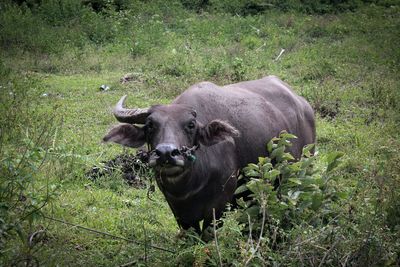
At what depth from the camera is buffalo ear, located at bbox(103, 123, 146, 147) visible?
3699mm

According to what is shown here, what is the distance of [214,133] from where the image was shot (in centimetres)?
368

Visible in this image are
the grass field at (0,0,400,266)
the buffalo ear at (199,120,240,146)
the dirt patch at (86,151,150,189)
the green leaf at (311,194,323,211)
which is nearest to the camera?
the grass field at (0,0,400,266)

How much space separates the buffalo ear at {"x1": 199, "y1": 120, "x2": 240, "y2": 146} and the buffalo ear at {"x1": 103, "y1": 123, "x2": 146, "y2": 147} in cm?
38

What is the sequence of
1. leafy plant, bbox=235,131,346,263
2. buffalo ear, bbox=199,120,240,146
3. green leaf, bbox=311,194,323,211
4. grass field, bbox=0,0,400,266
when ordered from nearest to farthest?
grass field, bbox=0,0,400,266, leafy plant, bbox=235,131,346,263, green leaf, bbox=311,194,323,211, buffalo ear, bbox=199,120,240,146

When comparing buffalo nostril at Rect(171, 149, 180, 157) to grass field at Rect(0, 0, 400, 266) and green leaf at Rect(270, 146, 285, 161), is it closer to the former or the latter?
grass field at Rect(0, 0, 400, 266)

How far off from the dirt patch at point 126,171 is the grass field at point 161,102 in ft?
0.18

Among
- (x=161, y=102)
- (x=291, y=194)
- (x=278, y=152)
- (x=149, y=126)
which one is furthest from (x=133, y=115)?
(x=161, y=102)

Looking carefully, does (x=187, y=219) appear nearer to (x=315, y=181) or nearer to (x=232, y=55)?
(x=315, y=181)

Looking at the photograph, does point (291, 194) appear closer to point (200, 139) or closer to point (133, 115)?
point (200, 139)

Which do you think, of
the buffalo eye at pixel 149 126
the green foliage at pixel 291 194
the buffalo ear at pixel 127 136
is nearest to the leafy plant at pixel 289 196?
the green foliage at pixel 291 194

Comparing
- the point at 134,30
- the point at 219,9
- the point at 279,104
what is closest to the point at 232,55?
the point at 134,30

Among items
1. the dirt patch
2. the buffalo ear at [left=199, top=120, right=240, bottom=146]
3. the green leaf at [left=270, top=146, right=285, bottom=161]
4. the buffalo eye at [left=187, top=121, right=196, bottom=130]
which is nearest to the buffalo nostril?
the buffalo eye at [left=187, top=121, right=196, bottom=130]

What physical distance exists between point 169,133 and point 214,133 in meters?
0.40

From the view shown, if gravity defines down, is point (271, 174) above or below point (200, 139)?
above
